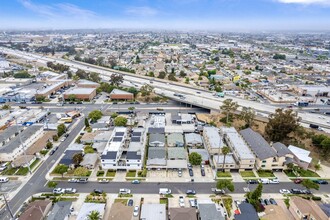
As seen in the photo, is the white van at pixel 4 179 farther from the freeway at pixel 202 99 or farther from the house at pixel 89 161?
the freeway at pixel 202 99

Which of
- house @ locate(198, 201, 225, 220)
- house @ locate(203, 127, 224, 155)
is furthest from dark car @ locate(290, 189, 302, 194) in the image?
house @ locate(198, 201, 225, 220)

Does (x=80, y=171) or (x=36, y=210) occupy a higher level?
(x=80, y=171)

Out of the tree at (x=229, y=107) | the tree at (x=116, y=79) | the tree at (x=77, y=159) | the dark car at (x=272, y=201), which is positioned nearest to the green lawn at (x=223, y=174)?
the dark car at (x=272, y=201)

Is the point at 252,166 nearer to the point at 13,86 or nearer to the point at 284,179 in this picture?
the point at 284,179

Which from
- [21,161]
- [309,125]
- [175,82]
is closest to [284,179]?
[309,125]

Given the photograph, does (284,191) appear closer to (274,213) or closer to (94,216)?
(274,213)

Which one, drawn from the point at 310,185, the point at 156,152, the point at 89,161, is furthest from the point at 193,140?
Answer: the point at 310,185
